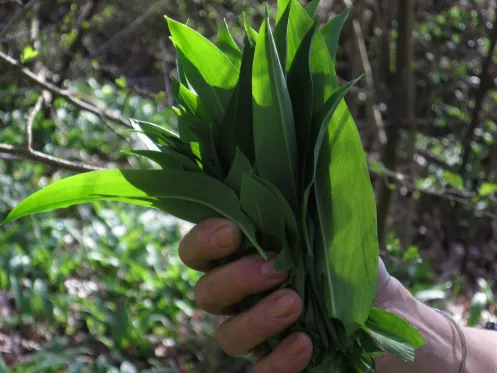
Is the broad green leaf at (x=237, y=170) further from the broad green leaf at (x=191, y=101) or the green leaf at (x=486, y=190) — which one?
the green leaf at (x=486, y=190)

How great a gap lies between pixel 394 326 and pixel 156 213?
3.12 meters

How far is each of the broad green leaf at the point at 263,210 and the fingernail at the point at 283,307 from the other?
0.09 m

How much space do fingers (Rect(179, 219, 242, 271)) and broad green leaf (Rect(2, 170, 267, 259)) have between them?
0.07 ft

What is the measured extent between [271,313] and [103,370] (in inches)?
76.8

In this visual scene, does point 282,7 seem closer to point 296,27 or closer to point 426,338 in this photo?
point 296,27

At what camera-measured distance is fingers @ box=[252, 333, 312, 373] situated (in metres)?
1.02

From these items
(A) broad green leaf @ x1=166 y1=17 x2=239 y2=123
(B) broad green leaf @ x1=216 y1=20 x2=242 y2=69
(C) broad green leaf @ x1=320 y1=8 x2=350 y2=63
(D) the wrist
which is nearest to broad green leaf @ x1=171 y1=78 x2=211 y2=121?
(A) broad green leaf @ x1=166 y1=17 x2=239 y2=123

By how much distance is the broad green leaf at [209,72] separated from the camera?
40.4 inches

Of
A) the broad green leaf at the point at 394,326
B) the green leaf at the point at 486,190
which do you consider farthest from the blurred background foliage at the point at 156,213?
the broad green leaf at the point at 394,326

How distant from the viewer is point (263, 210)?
Result: 3.17 feet

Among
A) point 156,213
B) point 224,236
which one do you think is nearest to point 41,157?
point 224,236

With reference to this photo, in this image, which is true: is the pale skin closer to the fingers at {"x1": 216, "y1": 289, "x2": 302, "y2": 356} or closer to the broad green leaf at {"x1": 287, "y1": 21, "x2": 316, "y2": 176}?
the fingers at {"x1": 216, "y1": 289, "x2": 302, "y2": 356}

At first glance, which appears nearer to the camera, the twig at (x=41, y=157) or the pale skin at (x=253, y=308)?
the pale skin at (x=253, y=308)

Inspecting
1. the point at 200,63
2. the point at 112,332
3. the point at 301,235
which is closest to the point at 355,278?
the point at 301,235
